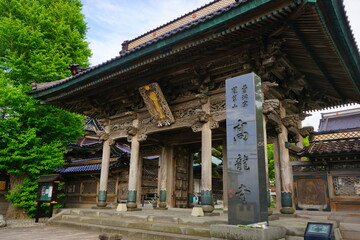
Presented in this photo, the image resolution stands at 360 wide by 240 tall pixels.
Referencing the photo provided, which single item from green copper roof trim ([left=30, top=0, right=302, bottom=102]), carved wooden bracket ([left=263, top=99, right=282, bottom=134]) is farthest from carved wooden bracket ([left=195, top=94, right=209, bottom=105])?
carved wooden bracket ([left=263, top=99, right=282, bottom=134])

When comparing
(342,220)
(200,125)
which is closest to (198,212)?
(200,125)

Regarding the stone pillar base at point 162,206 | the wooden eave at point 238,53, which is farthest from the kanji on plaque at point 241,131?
the stone pillar base at point 162,206

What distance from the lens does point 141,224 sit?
7328 millimetres

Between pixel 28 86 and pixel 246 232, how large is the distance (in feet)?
41.4

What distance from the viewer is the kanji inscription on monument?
5.10m

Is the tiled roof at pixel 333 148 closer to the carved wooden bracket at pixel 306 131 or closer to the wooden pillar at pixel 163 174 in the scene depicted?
the carved wooden bracket at pixel 306 131

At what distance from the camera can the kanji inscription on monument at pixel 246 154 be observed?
5.10 m

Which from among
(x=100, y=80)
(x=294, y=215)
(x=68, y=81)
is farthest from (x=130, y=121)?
(x=294, y=215)

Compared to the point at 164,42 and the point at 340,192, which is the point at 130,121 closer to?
the point at 164,42

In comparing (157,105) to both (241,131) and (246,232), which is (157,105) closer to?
(241,131)

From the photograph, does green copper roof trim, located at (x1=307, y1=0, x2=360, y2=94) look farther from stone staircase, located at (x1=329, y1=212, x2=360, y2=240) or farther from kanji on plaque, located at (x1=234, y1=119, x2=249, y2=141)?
stone staircase, located at (x1=329, y1=212, x2=360, y2=240)

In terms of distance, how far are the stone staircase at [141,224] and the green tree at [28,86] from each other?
12.0ft

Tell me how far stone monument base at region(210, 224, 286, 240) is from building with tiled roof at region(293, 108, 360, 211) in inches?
139

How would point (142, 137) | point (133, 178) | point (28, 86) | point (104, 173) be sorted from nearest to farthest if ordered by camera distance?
1. point (133, 178)
2. point (142, 137)
3. point (104, 173)
4. point (28, 86)
